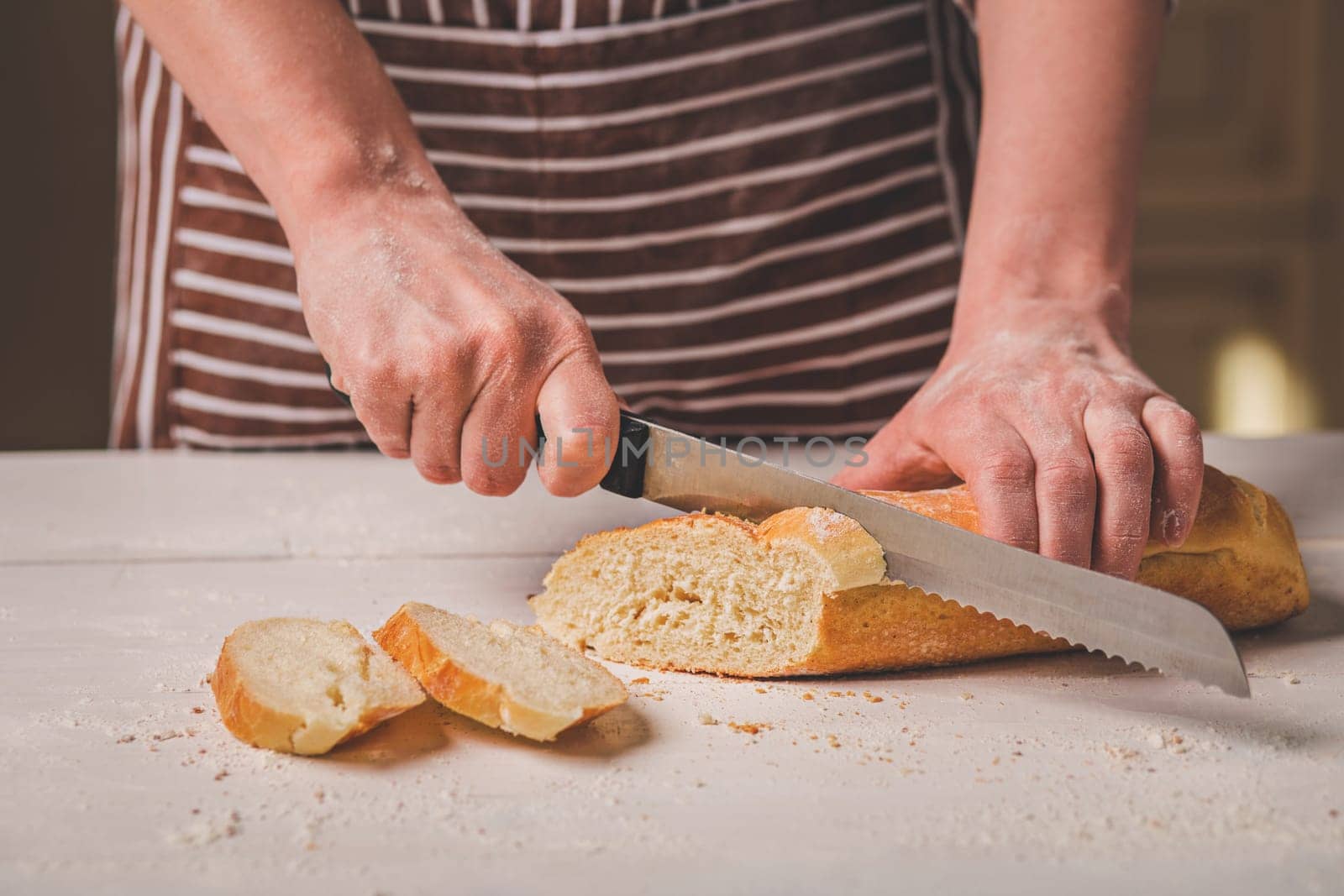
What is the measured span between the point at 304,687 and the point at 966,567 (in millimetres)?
741

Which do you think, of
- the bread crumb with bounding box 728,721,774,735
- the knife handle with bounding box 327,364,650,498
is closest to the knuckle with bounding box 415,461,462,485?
the knife handle with bounding box 327,364,650,498

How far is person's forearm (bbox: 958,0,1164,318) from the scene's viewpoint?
1.65 metres

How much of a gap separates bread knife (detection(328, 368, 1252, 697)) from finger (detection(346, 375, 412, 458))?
0.44ft

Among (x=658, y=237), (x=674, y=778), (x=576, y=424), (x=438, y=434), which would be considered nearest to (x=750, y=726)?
(x=674, y=778)

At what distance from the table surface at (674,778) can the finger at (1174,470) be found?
19cm

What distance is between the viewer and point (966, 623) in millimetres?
1333

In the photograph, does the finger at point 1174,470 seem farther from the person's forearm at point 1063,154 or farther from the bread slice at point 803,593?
the person's forearm at point 1063,154

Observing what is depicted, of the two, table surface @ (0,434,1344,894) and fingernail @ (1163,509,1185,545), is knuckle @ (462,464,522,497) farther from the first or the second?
fingernail @ (1163,509,1185,545)

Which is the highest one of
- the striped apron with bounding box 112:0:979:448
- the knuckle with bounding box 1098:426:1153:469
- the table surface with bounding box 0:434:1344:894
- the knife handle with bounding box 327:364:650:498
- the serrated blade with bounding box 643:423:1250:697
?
the striped apron with bounding box 112:0:979:448

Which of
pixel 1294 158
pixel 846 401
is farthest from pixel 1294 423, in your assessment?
pixel 846 401

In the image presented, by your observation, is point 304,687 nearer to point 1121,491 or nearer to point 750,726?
point 750,726

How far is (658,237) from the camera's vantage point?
2.18 meters

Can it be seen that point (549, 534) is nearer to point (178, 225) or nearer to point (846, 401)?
point (846, 401)

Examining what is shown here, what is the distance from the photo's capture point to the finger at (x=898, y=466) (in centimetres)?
156
